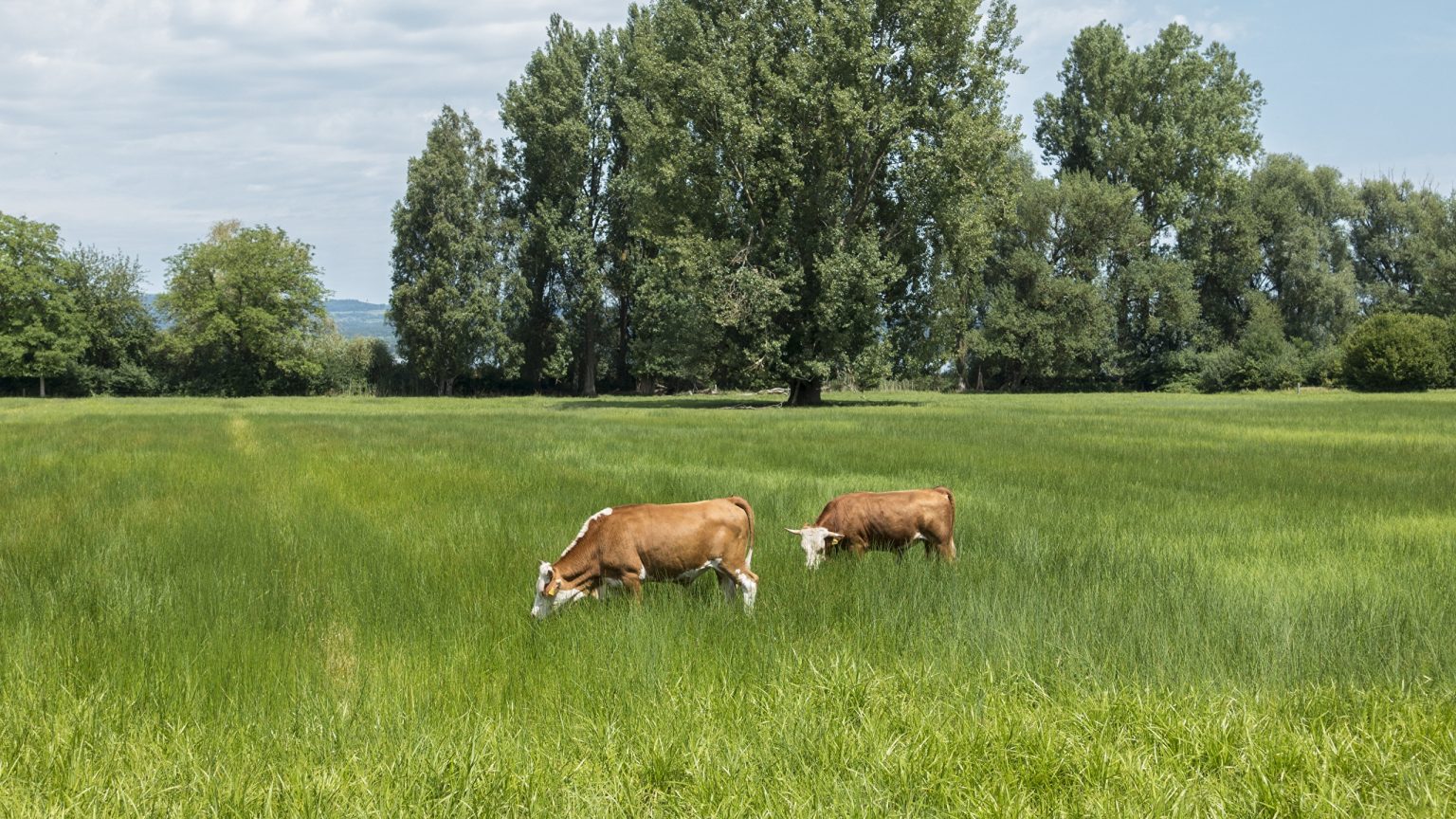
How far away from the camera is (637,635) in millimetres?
5527

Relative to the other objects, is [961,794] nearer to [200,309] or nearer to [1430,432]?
[1430,432]

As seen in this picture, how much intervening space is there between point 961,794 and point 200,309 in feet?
271

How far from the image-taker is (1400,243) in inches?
3226

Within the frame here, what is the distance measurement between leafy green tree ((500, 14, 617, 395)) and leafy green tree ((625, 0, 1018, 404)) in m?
18.9

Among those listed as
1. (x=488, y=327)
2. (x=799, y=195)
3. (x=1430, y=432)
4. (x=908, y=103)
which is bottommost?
(x=1430, y=432)

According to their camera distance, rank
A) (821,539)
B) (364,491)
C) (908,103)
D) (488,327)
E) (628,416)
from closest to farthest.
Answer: (821,539)
(364,491)
(628,416)
(908,103)
(488,327)

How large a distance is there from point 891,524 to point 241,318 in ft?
260

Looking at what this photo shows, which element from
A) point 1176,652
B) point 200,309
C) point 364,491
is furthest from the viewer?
point 200,309

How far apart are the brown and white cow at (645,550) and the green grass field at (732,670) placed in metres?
0.25

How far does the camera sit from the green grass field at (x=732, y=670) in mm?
3959

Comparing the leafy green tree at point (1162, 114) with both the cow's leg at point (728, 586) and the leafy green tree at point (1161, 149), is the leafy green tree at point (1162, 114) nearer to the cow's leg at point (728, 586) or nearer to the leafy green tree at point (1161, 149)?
the leafy green tree at point (1161, 149)

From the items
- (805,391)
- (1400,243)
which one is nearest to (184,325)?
(805,391)

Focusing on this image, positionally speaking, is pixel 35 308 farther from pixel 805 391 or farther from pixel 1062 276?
pixel 1062 276

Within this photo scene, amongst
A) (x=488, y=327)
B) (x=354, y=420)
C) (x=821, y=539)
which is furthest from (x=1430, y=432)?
(x=488, y=327)
